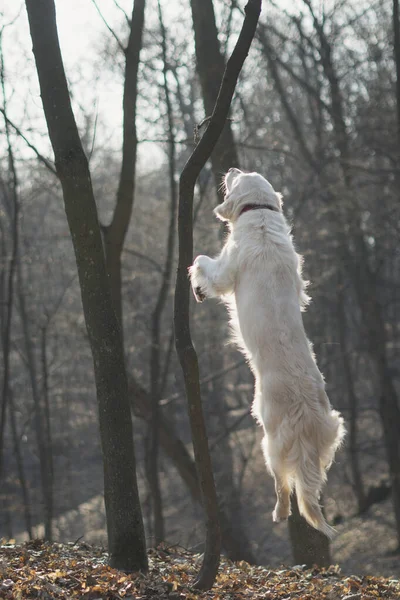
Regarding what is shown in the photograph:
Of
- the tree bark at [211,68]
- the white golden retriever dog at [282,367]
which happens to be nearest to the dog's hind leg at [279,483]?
the white golden retriever dog at [282,367]

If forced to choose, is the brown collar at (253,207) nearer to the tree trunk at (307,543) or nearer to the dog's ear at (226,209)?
the dog's ear at (226,209)

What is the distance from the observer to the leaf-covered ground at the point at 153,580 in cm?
537

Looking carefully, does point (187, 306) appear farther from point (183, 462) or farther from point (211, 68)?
point (183, 462)

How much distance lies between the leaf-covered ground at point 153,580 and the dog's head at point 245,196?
3175 mm

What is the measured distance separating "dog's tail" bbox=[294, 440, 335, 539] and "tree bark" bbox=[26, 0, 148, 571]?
1.30 metres

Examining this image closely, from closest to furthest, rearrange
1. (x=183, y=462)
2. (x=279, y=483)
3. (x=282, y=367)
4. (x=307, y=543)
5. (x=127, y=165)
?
(x=282, y=367), (x=279, y=483), (x=307, y=543), (x=127, y=165), (x=183, y=462)

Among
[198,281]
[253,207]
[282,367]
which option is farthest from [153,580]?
[253,207]

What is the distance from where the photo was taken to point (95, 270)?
19.9ft

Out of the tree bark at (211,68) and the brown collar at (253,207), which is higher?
the tree bark at (211,68)

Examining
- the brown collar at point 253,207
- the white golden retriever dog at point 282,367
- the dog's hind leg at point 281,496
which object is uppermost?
the brown collar at point 253,207

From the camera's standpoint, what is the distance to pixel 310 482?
6.22 m

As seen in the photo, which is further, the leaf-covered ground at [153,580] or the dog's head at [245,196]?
the dog's head at [245,196]

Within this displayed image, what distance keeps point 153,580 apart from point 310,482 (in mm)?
1428

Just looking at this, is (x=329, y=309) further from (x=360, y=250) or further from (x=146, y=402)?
(x=146, y=402)
